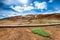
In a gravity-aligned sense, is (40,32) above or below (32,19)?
below

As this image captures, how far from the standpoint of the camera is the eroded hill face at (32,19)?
160cm

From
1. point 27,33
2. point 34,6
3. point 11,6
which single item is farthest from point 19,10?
point 27,33

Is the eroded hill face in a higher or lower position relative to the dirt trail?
higher

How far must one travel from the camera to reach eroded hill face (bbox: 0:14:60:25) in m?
1.60

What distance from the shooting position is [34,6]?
1611 mm

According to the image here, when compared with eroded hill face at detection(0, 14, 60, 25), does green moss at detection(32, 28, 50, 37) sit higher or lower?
lower

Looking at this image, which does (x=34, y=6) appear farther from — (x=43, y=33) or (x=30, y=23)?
(x=43, y=33)

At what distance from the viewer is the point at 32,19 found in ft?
5.31

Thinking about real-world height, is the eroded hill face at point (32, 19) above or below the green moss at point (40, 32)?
above

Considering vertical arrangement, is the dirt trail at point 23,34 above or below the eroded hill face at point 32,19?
below

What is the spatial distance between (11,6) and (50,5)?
1.93 feet

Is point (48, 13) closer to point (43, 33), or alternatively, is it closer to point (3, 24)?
point (43, 33)

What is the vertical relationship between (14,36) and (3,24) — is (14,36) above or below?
below

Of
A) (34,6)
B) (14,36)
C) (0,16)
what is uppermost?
(34,6)
